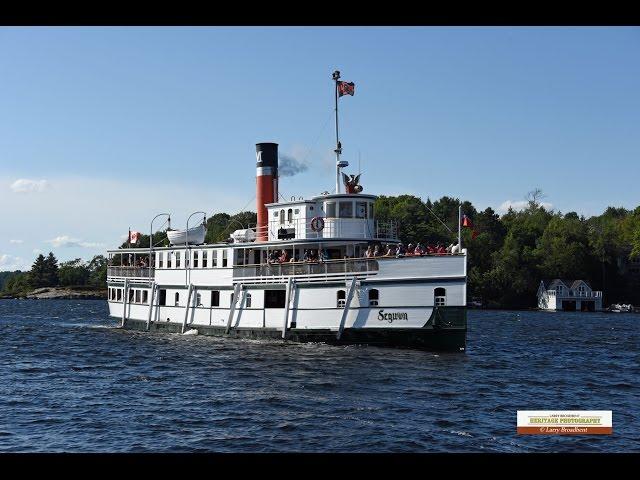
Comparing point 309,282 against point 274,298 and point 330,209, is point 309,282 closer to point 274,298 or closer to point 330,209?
point 274,298

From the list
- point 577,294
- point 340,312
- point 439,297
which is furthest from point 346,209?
point 577,294

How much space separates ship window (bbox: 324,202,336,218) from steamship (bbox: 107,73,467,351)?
0.06 m

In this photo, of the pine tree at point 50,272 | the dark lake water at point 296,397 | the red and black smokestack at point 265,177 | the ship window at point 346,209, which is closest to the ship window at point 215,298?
the dark lake water at point 296,397

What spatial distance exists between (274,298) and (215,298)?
586cm

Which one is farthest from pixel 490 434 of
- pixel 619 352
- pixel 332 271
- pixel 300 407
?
pixel 619 352

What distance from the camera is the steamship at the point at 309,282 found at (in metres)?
35.1

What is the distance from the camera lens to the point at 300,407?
22.6 metres

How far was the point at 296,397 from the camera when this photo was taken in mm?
24344

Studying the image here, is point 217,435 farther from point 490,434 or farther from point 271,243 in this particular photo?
point 271,243

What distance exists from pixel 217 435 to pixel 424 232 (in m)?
115

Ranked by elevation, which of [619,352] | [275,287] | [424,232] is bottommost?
[619,352]

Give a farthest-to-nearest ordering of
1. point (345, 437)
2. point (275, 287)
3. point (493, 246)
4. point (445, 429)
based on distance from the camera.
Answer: point (493, 246), point (275, 287), point (445, 429), point (345, 437)

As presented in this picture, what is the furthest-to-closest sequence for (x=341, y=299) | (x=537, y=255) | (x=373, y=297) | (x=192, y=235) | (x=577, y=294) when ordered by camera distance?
(x=537, y=255) → (x=577, y=294) → (x=192, y=235) → (x=341, y=299) → (x=373, y=297)

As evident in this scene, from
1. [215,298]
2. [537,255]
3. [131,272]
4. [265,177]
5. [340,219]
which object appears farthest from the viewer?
[537,255]
